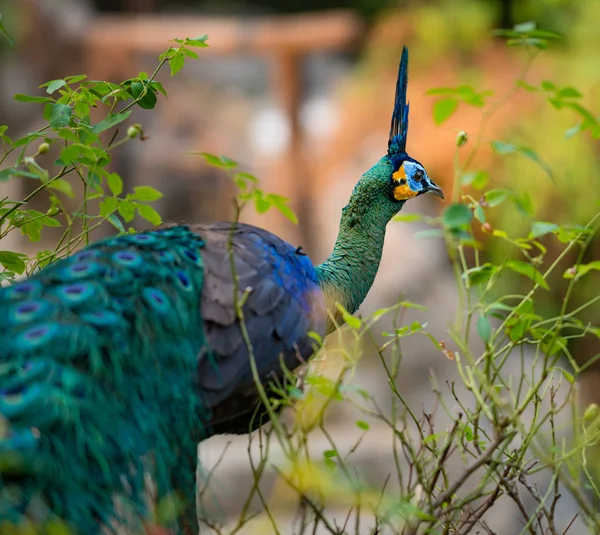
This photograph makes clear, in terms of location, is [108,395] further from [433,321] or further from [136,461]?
[433,321]

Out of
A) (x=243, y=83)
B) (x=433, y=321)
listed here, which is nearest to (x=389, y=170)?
(x=433, y=321)

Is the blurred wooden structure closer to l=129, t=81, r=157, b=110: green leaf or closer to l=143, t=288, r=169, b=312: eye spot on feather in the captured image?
l=129, t=81, r=157, b=110: green leaf

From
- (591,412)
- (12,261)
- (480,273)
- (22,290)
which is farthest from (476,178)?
(12,261)

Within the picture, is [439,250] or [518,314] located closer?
[518,314]

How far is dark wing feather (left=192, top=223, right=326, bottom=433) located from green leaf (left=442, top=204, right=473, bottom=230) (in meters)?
0.39

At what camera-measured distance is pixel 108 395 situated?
1.18 metres

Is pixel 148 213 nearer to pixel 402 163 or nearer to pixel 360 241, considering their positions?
pixel 360 241

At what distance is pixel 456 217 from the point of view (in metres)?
1.02

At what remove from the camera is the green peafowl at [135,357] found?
3.50ft

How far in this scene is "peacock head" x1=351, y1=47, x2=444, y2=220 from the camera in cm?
182

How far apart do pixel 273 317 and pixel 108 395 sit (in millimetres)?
389

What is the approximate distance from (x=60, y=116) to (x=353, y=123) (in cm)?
409

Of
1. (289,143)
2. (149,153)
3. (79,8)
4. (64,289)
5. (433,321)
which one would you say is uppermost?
(79,8)

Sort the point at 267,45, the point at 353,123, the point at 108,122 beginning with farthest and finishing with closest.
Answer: the point at 353,123, the point at 267,45, the point at 108,122
